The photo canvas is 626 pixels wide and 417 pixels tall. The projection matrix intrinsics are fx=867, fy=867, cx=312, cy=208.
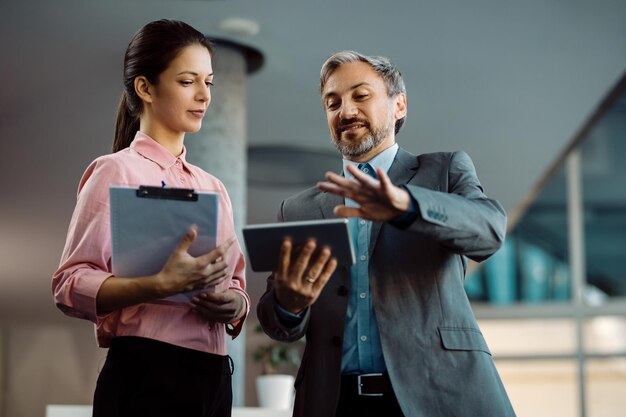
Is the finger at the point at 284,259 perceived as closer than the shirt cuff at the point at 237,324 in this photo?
Yes

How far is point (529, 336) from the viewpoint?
17.0 metres

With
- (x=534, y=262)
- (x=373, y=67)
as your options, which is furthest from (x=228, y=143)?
(x=534, y=262)

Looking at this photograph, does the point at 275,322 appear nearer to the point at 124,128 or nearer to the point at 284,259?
the point at 284,259

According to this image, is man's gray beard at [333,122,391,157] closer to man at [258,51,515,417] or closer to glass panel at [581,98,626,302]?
man at [258,51,515,417]

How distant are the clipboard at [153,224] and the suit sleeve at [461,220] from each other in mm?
489

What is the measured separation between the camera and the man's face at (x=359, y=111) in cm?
250

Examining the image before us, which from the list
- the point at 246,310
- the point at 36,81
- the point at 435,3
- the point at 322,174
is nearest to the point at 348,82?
the point at 246,310

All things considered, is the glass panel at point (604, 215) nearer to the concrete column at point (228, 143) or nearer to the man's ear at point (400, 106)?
the concrete column at point (228, 143)

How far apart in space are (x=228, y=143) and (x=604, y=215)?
38.5ft

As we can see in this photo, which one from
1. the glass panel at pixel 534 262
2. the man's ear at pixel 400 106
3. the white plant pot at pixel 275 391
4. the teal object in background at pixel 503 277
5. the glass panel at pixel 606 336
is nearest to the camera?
the man's ear at pixel 400 106

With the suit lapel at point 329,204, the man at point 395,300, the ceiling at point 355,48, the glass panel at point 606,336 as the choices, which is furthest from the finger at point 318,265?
the glass panel at point 606,336

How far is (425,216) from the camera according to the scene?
2.03 m

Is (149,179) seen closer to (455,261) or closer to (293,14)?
(455,261)

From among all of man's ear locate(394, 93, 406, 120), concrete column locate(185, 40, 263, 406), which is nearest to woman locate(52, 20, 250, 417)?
man's ear locate(394, 93, 406, 120)
